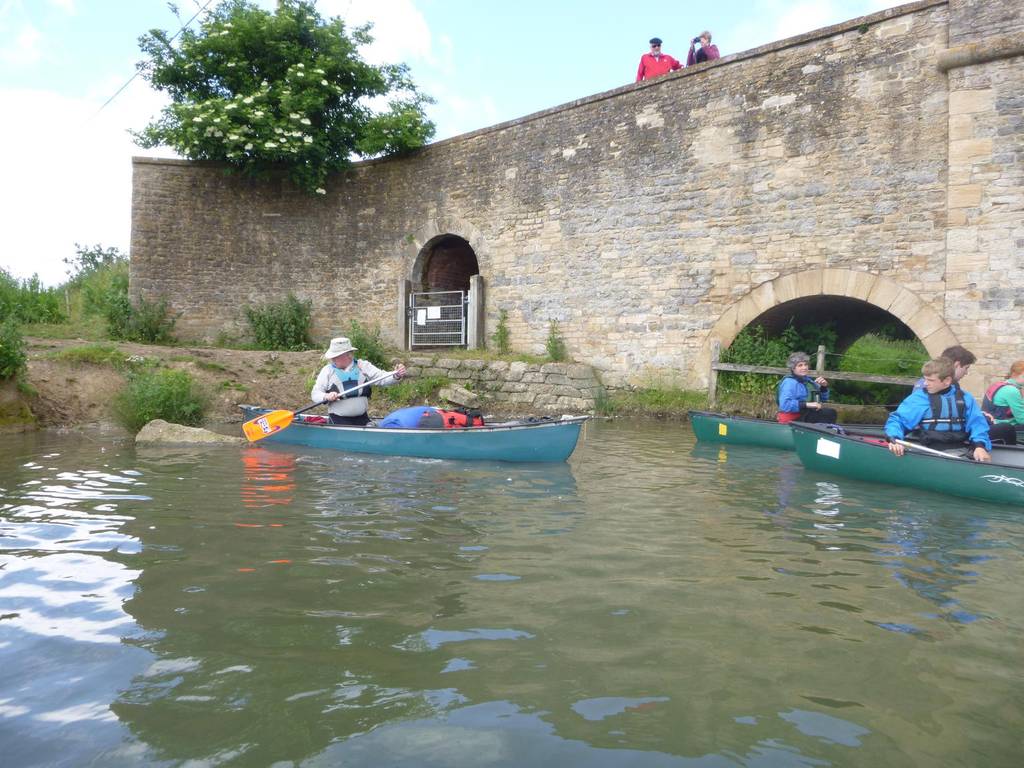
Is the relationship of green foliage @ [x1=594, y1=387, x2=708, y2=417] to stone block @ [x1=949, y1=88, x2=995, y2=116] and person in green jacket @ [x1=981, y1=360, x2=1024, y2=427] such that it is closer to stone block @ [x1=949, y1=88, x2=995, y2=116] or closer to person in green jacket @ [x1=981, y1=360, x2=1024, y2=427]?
person in green jacket @ [x1=981, y1=360, x2=1024, y2=427]

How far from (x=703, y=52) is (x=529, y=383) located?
6.14 m

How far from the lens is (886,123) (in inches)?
397

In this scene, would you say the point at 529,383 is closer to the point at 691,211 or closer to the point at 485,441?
the point at 691,211

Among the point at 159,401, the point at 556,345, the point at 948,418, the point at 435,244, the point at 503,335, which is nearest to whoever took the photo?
the point at 948,418

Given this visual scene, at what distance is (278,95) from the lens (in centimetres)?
1459

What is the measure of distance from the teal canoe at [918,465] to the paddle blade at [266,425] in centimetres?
545

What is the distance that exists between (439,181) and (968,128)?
9.00 m

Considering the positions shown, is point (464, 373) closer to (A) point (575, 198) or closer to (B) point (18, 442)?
(A) point (575, 198)

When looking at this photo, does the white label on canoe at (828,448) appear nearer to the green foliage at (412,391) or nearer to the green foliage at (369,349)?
the green foliage at (412,391)

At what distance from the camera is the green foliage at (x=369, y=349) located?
549 inches

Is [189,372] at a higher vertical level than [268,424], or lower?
higher

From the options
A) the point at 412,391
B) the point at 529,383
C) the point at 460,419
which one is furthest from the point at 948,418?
the point at 412,391

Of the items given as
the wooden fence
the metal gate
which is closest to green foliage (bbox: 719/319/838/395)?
the wooden fence

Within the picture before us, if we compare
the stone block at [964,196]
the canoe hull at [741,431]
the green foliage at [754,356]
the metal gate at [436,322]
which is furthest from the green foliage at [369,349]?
the stone block at [964,196]
